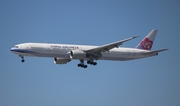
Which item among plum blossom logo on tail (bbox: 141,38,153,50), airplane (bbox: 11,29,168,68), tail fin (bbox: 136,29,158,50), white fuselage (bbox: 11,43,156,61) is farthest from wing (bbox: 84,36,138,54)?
plum blossom logo on tail (bbox: 141,38,153,50)

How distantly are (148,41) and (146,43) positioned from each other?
3.10ft

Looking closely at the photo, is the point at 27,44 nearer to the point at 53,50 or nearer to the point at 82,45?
the point at 53,50

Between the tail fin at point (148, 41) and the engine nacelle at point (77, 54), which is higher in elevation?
the tail fin at point (148, 41)

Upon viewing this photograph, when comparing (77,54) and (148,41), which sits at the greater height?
(148,41)

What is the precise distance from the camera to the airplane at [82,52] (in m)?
63.9

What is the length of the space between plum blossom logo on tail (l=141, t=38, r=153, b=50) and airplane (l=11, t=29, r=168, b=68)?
5.08ft

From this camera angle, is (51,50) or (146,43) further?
(146,43)

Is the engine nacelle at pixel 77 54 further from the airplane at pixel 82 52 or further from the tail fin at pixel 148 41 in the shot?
the tail fin at pixel 148 41

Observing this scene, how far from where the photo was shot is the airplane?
63906 millimetres

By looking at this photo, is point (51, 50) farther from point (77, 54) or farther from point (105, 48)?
point (105, 48)

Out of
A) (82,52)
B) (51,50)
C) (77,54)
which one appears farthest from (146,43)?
(51,50)

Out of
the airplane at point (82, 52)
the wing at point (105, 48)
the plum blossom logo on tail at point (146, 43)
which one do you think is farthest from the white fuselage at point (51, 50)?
the plum blossom logo on tail at point (146, 43)

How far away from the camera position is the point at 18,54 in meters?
64.5

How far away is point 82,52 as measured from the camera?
65.8 meters
